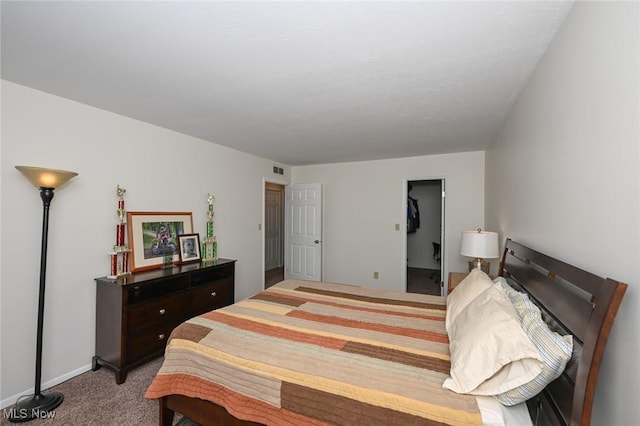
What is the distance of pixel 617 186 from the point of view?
0.98 metres

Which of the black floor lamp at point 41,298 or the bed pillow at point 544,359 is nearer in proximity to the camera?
the bed pillow at point 544,359

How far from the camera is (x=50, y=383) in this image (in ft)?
7.68

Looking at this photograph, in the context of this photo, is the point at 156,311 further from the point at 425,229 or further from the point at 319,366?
the point at 425,229

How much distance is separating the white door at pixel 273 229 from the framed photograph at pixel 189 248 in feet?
10.2

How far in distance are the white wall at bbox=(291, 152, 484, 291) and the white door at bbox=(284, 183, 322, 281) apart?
175mm

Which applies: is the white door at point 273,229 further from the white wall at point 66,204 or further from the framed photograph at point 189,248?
the white wall at point 66,204

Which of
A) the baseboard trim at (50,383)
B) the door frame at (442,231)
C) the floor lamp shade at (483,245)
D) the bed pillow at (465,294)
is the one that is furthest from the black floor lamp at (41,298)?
the door frame at (442,231)

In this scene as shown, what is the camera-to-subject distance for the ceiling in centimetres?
136

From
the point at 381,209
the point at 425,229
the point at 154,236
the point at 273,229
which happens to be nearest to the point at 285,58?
the point at 154,236

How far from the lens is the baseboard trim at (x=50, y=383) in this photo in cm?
211

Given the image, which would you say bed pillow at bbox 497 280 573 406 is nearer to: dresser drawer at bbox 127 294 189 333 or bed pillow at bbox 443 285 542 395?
bed pillow at bbox 443 285 542 395

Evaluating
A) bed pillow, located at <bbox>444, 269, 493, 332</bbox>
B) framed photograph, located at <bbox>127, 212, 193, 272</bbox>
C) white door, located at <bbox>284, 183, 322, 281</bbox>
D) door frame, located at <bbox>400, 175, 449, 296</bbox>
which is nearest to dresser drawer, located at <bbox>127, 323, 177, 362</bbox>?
framed photograph, located at <bbox>127, 212, 193, 272</bbox>

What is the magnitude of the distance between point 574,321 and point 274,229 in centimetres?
617

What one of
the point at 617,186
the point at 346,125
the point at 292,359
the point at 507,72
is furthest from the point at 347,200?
the point at 617,186
